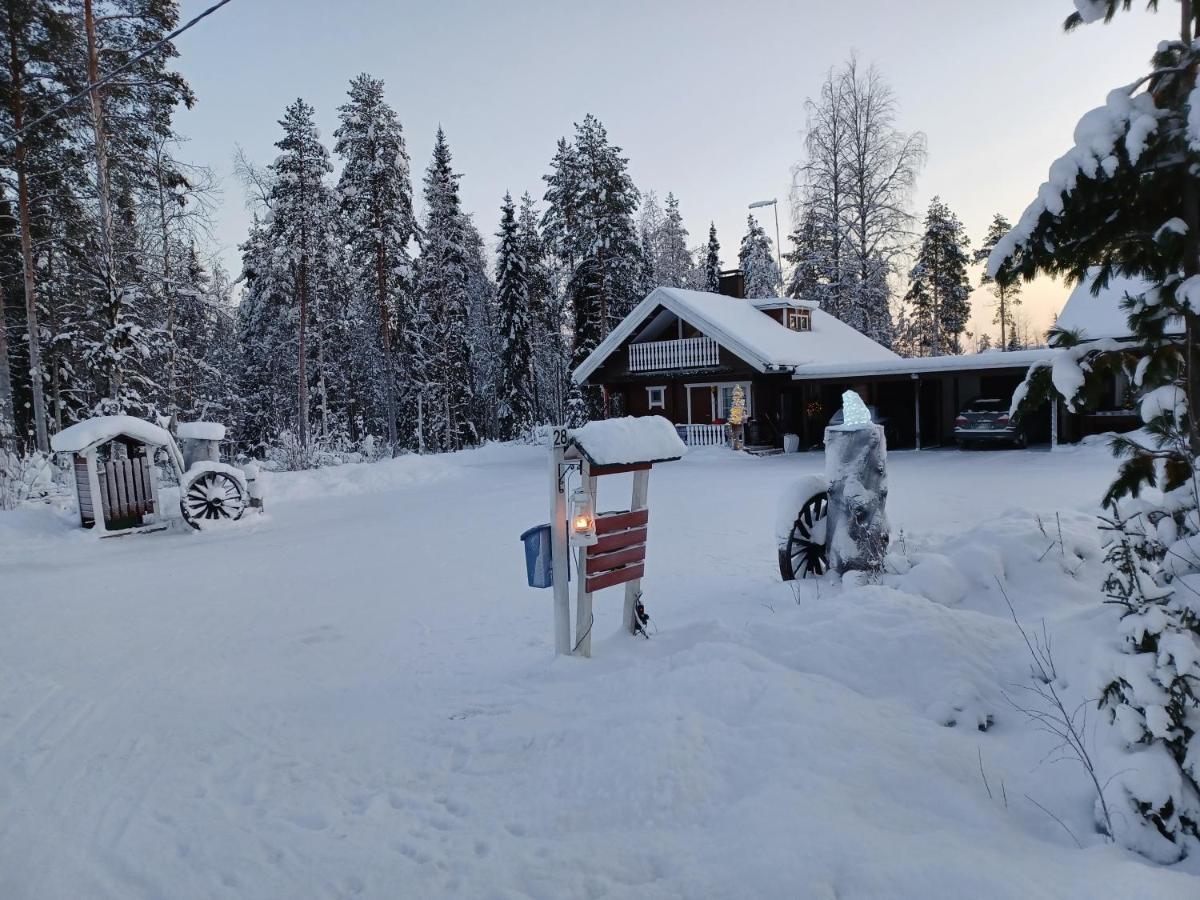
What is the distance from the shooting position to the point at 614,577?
5484mm

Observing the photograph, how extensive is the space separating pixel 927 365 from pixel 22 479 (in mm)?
21993

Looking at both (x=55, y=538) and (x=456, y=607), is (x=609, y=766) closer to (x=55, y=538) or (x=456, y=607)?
(x=456, y=607)

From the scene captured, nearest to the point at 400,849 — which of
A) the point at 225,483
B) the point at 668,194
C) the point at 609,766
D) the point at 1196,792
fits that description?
the point at 609,766

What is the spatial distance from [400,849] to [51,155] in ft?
68.2

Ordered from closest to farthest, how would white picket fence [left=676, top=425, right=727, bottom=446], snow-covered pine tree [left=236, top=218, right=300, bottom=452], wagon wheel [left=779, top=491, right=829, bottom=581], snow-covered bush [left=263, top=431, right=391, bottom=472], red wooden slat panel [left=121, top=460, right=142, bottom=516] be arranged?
wagon wheel [left=779, top=491, right=829, bottom=581] → red wooden slat panel [left=121, top=460, right=142, bottom=516] → snow-covered bush [left=263, top=431, right=391, bottom=472] → white picket fence [left=676, top=425, right=727, bottom=446] → snow-covered pine tree [left=236, top=218, right=300, bottom=452]

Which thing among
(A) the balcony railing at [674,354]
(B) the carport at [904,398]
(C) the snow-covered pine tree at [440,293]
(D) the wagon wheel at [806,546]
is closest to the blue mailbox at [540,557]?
(D) the wagon wheel at [806,546]

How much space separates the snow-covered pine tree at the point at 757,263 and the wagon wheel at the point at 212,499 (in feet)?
131

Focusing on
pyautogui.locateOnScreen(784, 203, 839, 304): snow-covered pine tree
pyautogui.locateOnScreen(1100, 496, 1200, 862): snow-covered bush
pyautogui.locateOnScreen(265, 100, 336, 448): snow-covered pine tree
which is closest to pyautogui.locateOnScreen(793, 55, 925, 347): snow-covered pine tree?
pyautogui.locateOnScreen(784, 203, 839, 304): snow-covered pine tree

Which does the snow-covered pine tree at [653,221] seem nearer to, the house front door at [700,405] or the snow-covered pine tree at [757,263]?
the snow-covered pine tree at [757,263]

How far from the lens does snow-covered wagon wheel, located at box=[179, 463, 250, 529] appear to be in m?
12.2

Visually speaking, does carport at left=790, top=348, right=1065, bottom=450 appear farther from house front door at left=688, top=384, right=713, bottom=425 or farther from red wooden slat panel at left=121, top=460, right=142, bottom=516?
red wooden slat panel at left=121, top=460, right=142, bottom=516

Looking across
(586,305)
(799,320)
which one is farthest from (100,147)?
(799,320)

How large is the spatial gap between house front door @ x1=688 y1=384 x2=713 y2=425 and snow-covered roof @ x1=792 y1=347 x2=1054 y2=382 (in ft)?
13.8

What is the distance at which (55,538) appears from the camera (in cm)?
1140
